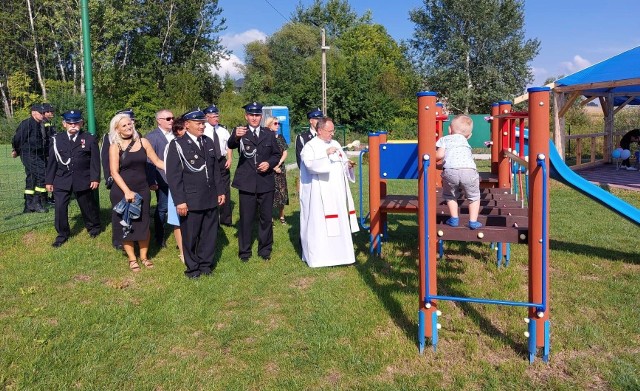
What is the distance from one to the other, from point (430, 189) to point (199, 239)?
3100 mm

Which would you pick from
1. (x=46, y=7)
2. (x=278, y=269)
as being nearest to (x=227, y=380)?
(x=278, y=269)

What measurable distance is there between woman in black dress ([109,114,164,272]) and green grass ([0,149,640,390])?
16.4 inches

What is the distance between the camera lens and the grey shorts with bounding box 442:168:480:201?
4.43 meters

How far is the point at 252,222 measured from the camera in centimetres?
651

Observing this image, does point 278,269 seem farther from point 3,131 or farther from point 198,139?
point 3,131

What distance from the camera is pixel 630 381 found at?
11.2 ft

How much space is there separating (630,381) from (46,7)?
4146 centimetres

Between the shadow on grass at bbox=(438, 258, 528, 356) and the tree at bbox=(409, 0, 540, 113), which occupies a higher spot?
the tree at bbox=(409, 0, 540, 113)

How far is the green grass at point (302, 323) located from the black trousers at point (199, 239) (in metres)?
0.22

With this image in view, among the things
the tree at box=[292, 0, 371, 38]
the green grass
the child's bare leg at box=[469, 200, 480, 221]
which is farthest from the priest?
the tree at box=[292, 0, 371, 38]

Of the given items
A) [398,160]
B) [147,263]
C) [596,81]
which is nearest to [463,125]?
[398,160]

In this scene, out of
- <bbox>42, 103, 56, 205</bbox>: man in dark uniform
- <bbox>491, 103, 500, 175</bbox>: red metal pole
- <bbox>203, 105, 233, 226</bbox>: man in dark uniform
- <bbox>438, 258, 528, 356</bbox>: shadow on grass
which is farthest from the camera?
<bbox>42, 103, 56, 205</bbox>: man in dark uniform

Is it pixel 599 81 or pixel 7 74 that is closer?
pixel 599 81

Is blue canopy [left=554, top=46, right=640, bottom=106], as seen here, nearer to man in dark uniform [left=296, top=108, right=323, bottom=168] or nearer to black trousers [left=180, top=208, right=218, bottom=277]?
man in dark uniform [left=296, top=108, right=323, bottom=168]
